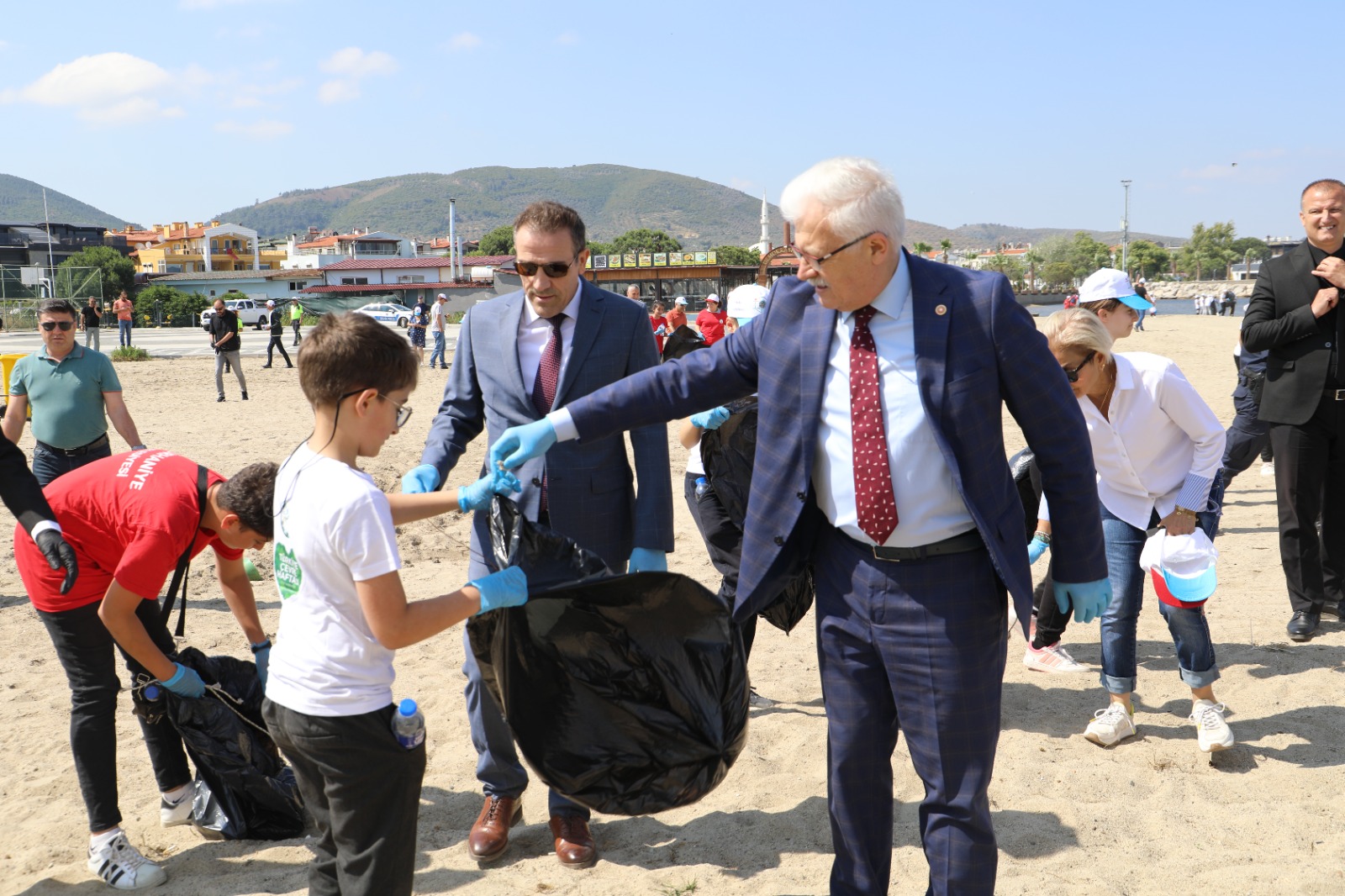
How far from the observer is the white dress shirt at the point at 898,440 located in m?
2.32

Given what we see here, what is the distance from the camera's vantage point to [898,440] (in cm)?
232

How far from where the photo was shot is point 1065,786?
3771 mm

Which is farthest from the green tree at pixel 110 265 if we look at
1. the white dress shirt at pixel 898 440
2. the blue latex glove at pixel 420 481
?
the white dress shirt at pixel 898 440

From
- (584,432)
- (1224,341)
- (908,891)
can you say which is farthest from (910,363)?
(1224,341)

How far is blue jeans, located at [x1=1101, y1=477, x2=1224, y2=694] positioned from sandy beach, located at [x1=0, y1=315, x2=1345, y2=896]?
34 cm

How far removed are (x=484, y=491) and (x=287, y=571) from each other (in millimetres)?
520

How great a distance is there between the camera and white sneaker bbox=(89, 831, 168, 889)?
3250 mm

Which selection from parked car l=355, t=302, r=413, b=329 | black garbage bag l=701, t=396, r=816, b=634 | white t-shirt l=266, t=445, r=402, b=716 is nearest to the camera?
white t-shirt l=266, t=445, r=402, b=716

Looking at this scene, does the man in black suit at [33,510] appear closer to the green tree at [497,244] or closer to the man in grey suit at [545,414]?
the man in grey suit at [545,414]

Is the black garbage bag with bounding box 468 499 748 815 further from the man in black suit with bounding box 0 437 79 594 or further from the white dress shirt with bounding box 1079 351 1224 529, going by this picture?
the white dress shirt with bounding box 1079 351 1224 529

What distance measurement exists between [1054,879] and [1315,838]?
922mm

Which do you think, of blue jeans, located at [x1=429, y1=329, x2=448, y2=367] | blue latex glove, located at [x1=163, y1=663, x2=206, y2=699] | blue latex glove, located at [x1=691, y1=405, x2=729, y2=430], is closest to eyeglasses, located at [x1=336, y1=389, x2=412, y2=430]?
blue latex glove, located at [x1=163, y1=663, x2=206, y2=699]

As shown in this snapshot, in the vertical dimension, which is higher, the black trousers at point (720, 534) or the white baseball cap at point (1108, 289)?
the white baseball cap at point (1108, 289)

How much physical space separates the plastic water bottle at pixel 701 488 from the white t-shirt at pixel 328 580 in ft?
7.55
